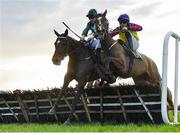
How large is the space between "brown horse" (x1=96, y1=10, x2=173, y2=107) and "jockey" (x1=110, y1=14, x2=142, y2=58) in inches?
9.0

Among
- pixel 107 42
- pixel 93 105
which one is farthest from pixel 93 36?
pixel 93 105

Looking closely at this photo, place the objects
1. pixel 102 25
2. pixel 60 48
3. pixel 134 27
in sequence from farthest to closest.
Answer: pixel 134 27, pixel 60 48, pixel 102 25

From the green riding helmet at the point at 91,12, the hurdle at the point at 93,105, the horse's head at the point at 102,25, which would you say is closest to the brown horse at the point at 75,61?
the hurdle at the point at 93,105

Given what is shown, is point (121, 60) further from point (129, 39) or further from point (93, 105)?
point (93, 105)

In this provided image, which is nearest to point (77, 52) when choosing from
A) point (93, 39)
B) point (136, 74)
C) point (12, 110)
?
point (93, 39)

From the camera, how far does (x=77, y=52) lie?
13.5m

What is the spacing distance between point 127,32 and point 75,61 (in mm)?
1463

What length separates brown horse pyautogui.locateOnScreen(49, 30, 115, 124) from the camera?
13.1 meters

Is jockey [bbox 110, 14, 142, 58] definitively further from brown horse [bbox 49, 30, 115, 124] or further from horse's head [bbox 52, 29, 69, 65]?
horse's head [bbox 52, 29, 69, 65]

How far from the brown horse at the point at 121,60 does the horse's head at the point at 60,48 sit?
0.86 meters

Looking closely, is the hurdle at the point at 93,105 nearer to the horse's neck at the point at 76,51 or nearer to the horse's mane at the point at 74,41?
the horse's neck at the point at 76,51

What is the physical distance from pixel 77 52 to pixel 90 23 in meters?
0.77

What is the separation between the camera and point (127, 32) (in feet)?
44.8

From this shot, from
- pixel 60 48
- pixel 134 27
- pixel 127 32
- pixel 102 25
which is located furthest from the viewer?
pixel 134 27
